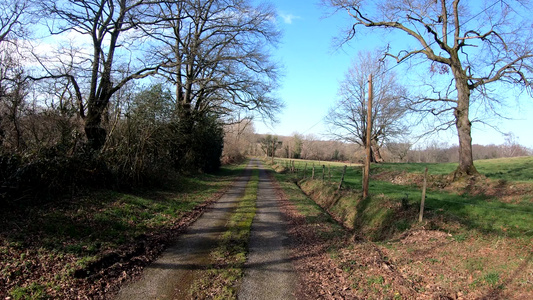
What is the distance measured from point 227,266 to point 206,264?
40cm

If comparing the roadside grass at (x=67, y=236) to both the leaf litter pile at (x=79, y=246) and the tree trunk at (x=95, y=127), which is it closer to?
the leaf litter pile at (x=79, y=246)

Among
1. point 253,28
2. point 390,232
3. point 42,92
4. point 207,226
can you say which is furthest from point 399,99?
point 42,92

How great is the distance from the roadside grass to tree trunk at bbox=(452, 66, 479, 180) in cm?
1318

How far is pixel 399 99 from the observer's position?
16625mm

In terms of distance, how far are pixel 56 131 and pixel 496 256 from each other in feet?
39.2

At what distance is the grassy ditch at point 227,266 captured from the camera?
15.0 feet

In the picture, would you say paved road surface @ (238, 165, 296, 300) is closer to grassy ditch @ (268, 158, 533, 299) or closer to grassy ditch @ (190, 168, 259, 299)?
grassy ditch @ (190, 168, 259, 299)

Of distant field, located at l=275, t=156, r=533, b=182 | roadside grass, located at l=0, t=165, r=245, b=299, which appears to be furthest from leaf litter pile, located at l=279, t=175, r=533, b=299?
distant field, located at l=275, t=156, r=533, b=182

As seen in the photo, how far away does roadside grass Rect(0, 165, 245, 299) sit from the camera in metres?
4.46

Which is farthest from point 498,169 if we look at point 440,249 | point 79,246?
point 79,246

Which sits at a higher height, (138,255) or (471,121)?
(471,121)

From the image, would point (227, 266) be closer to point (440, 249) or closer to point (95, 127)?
point (440, 249)

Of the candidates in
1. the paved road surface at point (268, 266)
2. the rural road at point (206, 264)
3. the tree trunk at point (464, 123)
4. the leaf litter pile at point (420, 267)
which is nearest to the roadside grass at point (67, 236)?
the rural road at point (206, 264)

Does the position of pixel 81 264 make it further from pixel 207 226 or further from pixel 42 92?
pixel 42 92
